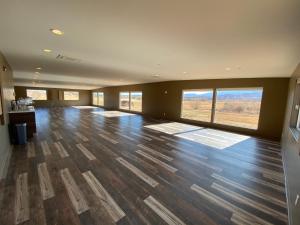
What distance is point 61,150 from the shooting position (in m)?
3.61

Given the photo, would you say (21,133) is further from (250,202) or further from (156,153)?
(250,202)

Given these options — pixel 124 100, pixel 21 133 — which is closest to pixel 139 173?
pixel 21 133

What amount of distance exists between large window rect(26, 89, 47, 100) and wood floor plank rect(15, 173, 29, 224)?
16.0 meters

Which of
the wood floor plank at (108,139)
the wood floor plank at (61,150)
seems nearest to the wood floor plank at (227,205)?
the wood floor plank at (108,139)

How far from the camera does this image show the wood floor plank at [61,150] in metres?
3.32

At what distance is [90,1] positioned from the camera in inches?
56.9

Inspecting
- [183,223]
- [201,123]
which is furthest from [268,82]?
[183,223]

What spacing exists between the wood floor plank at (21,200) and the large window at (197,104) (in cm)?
702

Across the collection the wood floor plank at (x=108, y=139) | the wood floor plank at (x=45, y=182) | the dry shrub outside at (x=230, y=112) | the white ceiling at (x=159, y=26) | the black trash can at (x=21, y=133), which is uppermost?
the white ceiling at (x=159, y=26)

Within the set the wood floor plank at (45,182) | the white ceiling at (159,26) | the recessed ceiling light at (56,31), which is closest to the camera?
the white ceiling at (159,26)

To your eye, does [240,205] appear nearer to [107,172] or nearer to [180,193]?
[180,193]

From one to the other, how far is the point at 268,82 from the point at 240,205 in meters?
5.35

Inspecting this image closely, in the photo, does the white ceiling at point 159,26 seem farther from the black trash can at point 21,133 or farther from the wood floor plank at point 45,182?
the wood floor plank at point 45,182

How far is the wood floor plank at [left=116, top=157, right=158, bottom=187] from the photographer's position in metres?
2.39
